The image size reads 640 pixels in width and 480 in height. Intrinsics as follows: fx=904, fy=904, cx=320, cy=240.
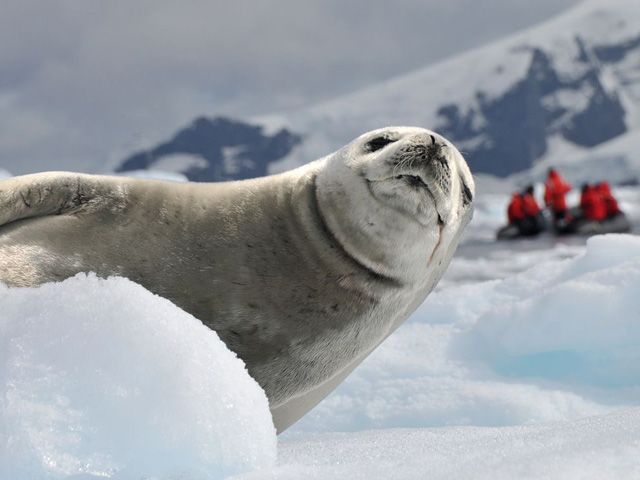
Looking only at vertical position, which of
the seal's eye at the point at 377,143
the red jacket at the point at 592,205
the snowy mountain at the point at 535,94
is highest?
the snowy mountain at the point at 535,94

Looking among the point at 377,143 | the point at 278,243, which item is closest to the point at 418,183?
the point at 377,143

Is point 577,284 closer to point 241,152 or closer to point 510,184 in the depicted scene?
point 510,184

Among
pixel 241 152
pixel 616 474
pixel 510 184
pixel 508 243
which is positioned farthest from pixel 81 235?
pixel 241 152

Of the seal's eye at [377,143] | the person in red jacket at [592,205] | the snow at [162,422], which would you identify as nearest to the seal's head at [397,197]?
the seal's eye at [377,143]

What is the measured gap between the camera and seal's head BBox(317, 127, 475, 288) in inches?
110

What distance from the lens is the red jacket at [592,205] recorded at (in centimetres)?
1947

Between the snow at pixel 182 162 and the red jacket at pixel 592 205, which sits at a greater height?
the snow at pixel 182 162

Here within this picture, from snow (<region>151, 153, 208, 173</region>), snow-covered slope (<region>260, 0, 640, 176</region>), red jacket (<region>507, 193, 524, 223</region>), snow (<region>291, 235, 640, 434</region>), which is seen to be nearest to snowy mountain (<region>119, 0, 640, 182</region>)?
snow-covered slope (<region>260, 0, 640, 176</region>)

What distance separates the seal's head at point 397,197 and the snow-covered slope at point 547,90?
143m

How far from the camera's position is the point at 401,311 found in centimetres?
314

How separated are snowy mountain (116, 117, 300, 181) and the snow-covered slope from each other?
12.4m

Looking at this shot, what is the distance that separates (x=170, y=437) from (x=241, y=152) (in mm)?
194180

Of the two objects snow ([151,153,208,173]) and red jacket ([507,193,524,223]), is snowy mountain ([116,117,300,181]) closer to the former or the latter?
snow ([151,153,208,173])

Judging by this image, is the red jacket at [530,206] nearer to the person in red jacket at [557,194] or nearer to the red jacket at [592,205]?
the person in red jacket at [557,194]
